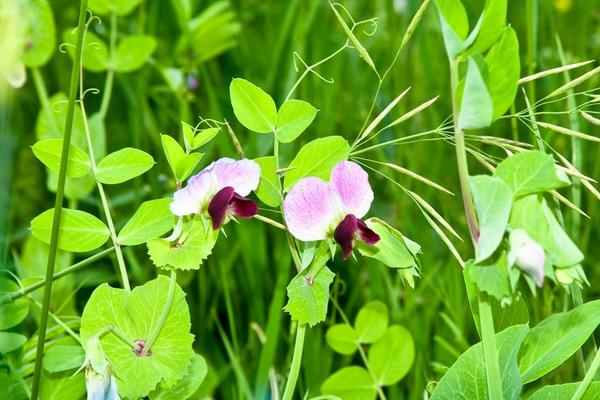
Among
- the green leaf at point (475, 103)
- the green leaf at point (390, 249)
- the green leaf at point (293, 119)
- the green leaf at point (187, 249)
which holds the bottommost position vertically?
the green leaf at point (187, 249)

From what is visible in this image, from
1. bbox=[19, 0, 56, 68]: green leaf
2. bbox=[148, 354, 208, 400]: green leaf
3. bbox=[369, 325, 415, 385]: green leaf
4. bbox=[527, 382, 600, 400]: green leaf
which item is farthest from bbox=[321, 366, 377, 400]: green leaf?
bbox=[19, 0, 56, 68]: green leaf

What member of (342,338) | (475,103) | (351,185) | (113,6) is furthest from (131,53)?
(475,103)

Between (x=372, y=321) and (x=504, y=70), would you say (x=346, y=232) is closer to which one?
(x=504, y=70)

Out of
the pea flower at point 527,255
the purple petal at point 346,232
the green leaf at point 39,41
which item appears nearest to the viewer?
the pea flower at point 527,255

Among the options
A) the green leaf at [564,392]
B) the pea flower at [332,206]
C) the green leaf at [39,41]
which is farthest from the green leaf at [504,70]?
the green leaf at [39,41]

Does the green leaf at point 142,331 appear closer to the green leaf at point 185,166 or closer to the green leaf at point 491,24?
the green leaf at point 185,166

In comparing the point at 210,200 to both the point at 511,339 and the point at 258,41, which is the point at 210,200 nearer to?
the point at 511,339

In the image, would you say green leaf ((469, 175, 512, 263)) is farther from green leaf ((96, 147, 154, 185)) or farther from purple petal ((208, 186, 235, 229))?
green leaf ((96, 147, 154, 185))

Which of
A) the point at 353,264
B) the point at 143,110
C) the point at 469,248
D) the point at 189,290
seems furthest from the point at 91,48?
the point at 469,248
